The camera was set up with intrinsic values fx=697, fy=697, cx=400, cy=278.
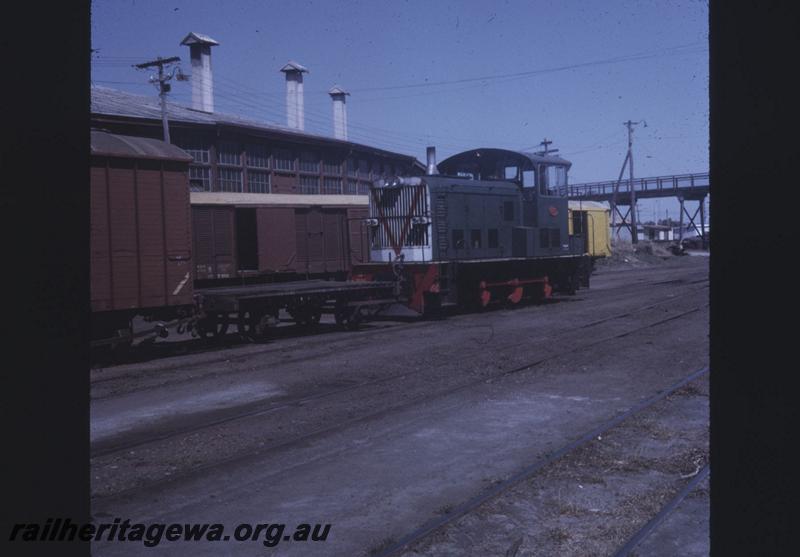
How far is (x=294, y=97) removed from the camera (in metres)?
39.4

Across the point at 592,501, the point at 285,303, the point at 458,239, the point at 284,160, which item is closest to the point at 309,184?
the point at 284,160

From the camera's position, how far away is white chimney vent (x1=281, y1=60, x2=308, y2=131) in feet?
127

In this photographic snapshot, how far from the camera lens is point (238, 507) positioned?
4875 mm

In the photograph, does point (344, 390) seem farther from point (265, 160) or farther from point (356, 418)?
point (265, 160)

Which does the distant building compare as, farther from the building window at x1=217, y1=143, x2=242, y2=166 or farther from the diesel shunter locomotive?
the diesel shunter locomotive

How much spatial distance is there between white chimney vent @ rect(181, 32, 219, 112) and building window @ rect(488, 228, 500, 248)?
19.5 metres

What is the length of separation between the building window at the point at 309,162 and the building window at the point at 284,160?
2.26ft

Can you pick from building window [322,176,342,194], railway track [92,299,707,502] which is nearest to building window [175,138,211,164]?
building window [322,176,342,194]

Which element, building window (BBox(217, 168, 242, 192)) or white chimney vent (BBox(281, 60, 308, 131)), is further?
white chimney vent (BBox(281, 60, 308, 131))

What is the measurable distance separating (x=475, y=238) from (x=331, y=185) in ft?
60.6
